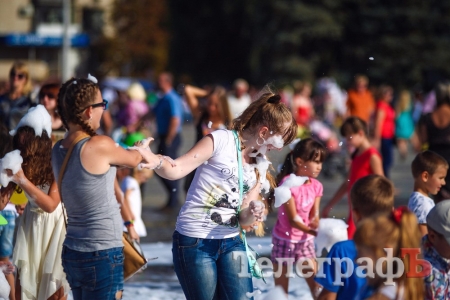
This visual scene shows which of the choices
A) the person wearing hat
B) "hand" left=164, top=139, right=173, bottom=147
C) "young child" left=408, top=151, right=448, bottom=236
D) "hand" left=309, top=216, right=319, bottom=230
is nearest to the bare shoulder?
the person wearing hat

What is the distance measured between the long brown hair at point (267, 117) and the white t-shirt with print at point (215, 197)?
0.45ft

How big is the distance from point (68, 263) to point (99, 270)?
180 millimetres

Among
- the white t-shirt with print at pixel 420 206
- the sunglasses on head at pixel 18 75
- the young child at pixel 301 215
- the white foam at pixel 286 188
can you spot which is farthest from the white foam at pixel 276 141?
the sunglasses on head at pixel 18 75

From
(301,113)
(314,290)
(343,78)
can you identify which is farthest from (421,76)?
(314,290)

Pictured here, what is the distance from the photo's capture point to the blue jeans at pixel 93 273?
409 cm

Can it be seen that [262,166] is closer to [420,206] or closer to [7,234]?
[420,206]

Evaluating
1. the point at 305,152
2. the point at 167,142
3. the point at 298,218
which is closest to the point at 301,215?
the point at 298,218

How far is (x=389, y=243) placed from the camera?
11.0 feet

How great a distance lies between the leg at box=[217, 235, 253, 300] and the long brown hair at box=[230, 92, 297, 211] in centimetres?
63

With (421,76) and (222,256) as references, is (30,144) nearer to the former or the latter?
(222,256)

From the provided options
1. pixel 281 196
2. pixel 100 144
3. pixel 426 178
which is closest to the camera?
pixel 100 144

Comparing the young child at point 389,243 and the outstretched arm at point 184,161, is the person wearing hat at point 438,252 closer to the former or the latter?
the young child at point 389,243

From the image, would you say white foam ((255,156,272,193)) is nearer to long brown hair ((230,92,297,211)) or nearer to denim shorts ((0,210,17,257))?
long brown hair ((230,92,297,211))

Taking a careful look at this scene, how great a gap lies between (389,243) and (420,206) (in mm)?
2214
